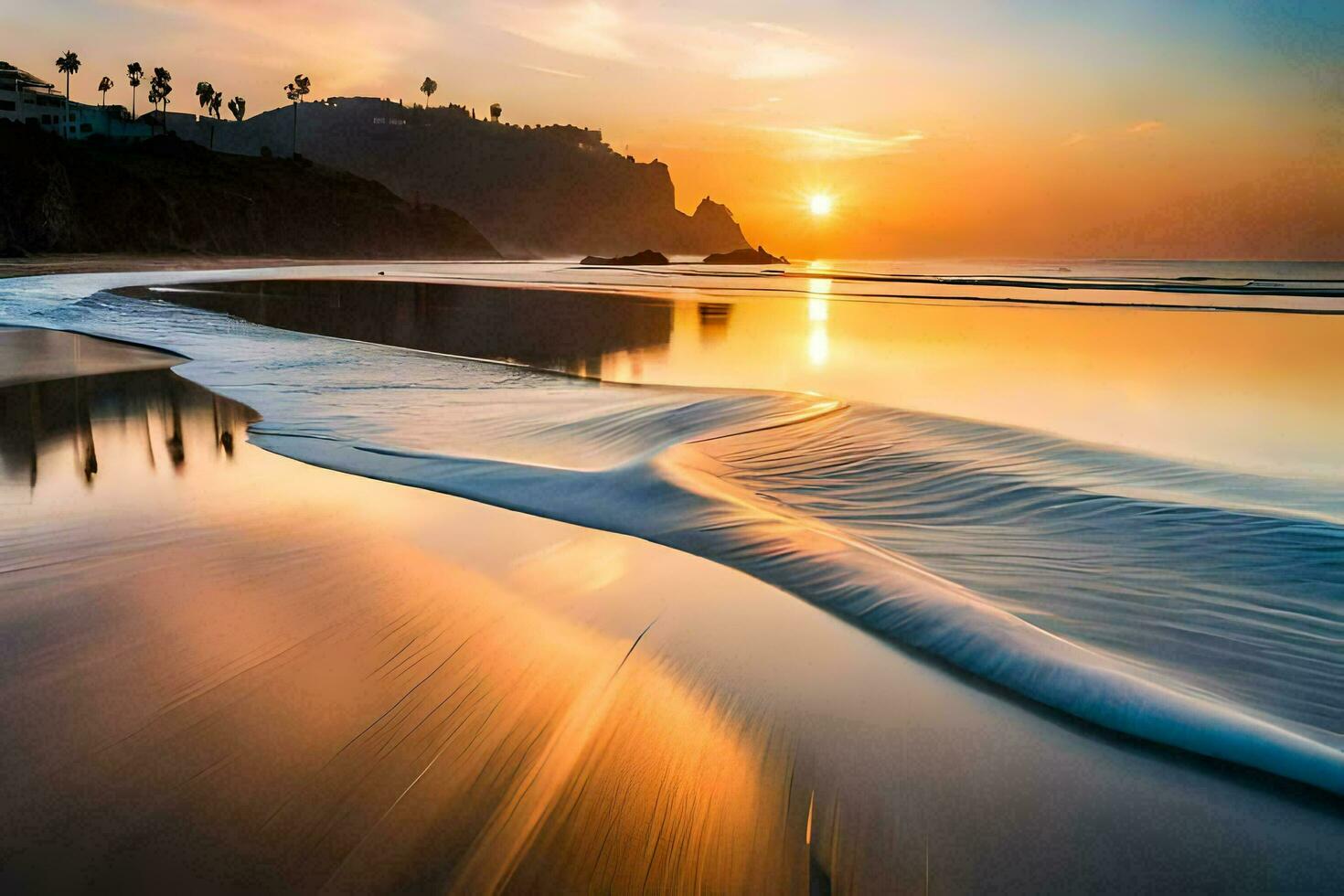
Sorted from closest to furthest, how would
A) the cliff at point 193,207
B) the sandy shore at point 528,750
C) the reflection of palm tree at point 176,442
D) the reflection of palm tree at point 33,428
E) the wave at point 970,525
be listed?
the sandy shore at point 528,750
the wave at point 970,525
the reflection of palm tree at point 33,428
the reflection of palm tree at point 176,442
the cliff at point 193,207

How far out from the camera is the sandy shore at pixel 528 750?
208cm

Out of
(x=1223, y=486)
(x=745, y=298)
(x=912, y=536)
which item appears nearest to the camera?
(x=912, y=536)

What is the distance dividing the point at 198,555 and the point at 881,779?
357cm

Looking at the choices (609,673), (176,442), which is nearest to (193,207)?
(176,442)

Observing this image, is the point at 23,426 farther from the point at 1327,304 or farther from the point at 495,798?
the point at 1327,304

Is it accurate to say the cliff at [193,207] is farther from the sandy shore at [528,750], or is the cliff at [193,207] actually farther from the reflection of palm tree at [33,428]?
the sandy shore at [528,750]

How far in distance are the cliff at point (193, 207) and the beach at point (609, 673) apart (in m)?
58.9

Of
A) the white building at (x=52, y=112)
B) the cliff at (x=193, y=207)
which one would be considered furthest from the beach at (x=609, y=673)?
the white building at (x=52, y=112)

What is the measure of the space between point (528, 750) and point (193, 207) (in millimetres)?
90797

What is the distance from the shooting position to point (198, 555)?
4.17m

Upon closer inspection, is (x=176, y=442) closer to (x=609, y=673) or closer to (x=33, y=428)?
(x=33, y=428)

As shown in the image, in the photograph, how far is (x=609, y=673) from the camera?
312 cm

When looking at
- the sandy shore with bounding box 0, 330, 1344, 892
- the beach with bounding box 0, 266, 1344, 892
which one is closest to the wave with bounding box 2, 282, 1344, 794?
the beach with bounding box 0, 266, 1344, 892

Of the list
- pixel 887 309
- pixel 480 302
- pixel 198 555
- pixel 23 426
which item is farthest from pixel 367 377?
pixel 887 309
